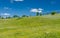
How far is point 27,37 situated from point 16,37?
3144 millimetres

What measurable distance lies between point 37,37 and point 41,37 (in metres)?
1.16

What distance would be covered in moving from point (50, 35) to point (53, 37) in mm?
1712

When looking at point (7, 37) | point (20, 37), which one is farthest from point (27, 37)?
point (7, 37)

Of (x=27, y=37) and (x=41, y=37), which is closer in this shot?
(x=41, y=37)

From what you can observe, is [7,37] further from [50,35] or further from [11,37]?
[50,35]

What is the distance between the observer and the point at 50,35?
51.0 m

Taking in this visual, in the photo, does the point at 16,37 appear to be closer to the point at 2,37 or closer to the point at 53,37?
the point at 2,37

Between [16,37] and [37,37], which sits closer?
[37,37]

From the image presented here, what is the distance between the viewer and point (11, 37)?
55.1 m

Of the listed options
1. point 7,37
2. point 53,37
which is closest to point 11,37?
point 7,37

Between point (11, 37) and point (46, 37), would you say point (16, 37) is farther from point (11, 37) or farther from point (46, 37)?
point (46, 37)

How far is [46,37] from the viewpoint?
49.5m

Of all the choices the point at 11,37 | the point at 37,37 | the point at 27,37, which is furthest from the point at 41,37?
the point at 11,37

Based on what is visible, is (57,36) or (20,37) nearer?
(57,36)
